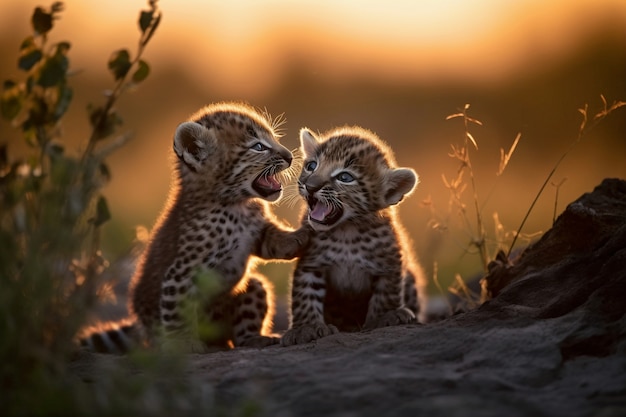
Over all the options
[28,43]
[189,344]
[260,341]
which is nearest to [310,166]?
[260,341]

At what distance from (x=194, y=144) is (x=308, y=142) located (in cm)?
76

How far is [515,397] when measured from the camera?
363cm

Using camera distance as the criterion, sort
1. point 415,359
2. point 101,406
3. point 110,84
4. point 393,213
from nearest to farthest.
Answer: point 101,406, point 415,359, point 393,213, point 110,84

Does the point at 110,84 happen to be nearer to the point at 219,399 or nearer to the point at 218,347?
the point at 218,347

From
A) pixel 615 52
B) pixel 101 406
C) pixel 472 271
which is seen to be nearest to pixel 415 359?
pixel 101 406

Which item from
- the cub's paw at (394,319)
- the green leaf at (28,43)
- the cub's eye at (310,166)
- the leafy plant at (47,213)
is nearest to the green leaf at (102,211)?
the leafy plant at (47,213)

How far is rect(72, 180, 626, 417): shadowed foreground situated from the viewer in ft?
11.7

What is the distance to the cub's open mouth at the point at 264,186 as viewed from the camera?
6180mm

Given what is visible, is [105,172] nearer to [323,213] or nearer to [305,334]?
[305,334]

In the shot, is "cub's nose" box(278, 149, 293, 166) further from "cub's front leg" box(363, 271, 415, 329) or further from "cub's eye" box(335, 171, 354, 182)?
"cub's front leg" box(363, 271, 415, 329)

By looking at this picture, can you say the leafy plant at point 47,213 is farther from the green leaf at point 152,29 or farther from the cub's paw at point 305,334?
the cub's paw at point 305,334

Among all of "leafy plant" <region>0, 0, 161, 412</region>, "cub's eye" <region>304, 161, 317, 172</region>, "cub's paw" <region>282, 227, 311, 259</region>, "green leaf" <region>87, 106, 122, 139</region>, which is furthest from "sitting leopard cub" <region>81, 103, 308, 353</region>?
"green leaf" <region>87, 106, 122, 139</region>

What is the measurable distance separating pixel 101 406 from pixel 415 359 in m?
1.55

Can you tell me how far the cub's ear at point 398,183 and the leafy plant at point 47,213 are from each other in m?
2.09
